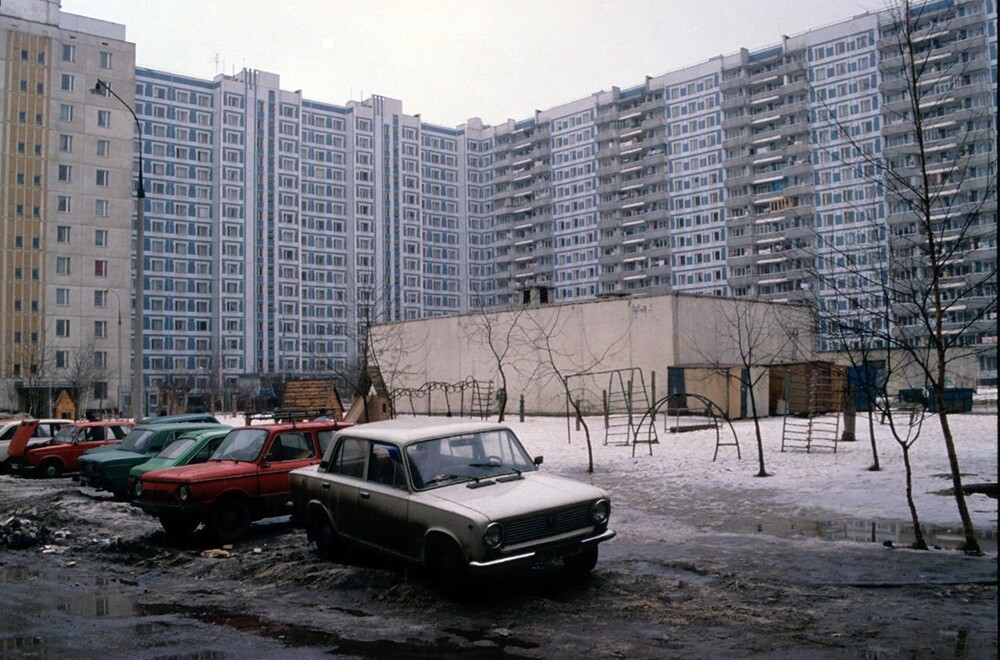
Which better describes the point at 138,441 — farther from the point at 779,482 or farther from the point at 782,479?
the point at 782,479

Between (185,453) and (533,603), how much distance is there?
30.7 feet

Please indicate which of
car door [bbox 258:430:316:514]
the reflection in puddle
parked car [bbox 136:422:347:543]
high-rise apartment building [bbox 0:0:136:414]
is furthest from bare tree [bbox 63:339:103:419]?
the reflection in puddle

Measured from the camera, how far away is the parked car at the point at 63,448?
2295 centimetres

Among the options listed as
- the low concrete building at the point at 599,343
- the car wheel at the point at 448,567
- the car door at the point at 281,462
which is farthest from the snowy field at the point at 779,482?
the low concrete building at the point at 599,343

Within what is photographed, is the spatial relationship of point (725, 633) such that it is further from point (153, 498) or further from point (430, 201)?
point (430, 201)

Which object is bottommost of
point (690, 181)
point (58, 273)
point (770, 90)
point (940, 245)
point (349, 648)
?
point (349, 648)

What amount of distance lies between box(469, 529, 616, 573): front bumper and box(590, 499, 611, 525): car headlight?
132mm

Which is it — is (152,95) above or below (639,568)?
above

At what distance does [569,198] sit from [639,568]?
11286 cm

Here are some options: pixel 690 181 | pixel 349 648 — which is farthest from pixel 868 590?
pixel 690 181

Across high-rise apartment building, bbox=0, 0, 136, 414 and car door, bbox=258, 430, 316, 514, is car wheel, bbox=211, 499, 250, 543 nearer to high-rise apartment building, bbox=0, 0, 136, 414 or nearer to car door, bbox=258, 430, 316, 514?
car door, bbox=258, 430, 316, 514

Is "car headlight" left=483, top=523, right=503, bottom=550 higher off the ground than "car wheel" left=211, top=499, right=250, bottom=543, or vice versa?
"car headlight" left=483, top=523, right=503, bottom=550

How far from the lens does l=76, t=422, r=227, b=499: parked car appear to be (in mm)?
17266

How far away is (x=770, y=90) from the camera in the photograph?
98.2 m
